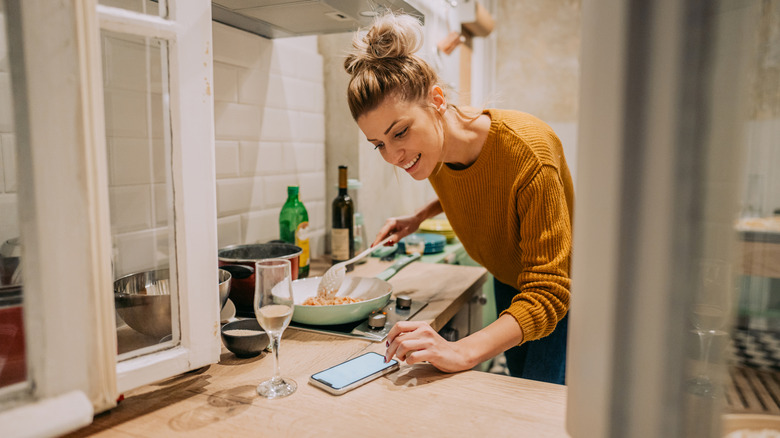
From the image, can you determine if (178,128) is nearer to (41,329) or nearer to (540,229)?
(41,329)

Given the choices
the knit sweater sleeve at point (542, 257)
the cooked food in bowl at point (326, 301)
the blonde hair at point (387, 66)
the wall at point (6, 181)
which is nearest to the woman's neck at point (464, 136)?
the blonde hair at point (387, 66)

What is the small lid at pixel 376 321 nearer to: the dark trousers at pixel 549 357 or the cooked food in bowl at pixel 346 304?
the cooked food in bowl at pixel 346 304

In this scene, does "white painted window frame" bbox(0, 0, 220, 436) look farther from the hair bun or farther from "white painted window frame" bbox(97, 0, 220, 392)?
the hair bun

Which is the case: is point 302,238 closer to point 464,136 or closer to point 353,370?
point 464,136

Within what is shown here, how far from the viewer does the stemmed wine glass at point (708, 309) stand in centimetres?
36

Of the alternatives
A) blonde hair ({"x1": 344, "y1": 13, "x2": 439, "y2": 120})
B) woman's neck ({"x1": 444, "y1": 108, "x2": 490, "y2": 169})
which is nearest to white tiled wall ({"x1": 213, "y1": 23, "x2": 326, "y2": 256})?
blonde hair ({"x1": 344, "y1": 13, "x2": 439, "y2": 120})

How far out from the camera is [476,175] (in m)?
1.36

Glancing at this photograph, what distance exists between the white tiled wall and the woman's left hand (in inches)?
34.9

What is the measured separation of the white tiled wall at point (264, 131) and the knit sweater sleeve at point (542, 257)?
0.97 m

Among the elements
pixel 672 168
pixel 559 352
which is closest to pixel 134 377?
pixel 672 168

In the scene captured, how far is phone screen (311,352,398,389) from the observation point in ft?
2.94

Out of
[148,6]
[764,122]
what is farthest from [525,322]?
[148,6]

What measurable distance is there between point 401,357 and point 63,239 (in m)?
0.58

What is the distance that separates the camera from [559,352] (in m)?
1.62
